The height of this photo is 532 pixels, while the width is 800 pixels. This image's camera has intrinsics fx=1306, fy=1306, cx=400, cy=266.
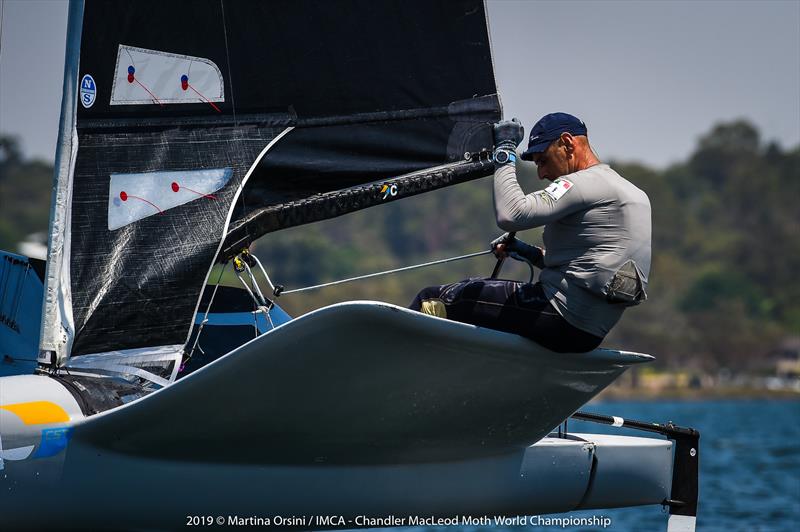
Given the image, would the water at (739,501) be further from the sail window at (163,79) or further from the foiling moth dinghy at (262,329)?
the sail window at (163,79)

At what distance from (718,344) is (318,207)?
7955 centimetres

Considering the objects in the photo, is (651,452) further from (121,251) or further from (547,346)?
(121,251)

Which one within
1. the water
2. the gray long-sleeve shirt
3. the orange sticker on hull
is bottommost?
the water

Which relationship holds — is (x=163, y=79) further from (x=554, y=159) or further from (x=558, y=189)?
(x=558, y=189)

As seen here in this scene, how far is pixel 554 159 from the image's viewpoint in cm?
466

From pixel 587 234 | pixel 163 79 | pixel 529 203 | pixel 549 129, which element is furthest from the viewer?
pixel 163 79

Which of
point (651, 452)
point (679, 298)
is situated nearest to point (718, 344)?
point (679, 298)

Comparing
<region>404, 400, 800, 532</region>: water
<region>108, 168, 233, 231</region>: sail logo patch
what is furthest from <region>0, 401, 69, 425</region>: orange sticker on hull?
<region>404, 400, 800, 532</region>: water

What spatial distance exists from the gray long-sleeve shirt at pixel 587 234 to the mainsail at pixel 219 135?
84 centimetres

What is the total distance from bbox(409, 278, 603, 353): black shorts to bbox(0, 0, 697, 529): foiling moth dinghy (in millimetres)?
75

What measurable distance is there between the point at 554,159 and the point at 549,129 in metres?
0.11

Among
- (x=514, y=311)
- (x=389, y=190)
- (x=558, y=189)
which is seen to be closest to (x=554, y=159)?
(x=558, y=189)

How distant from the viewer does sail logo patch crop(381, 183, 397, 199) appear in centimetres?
531

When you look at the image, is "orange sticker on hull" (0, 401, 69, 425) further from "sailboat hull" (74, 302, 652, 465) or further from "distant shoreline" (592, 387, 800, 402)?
"distant shoreline" (592, 387, 800, 402)
